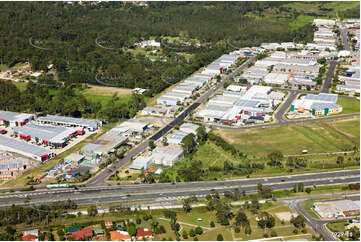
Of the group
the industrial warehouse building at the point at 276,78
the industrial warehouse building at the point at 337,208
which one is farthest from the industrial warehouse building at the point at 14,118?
the industrial warehouse building at the point at 337,208

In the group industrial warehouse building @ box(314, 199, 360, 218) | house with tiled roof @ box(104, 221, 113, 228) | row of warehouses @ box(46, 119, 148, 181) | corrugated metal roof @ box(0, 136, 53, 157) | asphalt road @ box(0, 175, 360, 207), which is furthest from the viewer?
corrugated metal roof @ box(0, 136, 53, 157)

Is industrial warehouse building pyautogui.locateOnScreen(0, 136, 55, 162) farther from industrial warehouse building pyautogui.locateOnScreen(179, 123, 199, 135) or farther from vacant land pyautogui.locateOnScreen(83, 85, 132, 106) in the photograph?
vacant land pyautogui.locateOnScreen(83, 85, 132, 106)

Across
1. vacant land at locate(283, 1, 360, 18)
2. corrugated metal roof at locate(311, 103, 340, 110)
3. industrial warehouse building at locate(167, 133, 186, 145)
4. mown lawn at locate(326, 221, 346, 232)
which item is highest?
vacant land at locate(283, 1, 360, 18)

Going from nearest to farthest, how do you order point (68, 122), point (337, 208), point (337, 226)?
1. point (337, 226)
2. point (337, 208)
3. point (68, 122)

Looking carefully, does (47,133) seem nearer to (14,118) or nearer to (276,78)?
(14,118)

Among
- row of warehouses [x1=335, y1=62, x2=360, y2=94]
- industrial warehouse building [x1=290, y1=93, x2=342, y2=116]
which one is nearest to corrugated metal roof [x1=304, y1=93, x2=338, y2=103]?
industrial warehouse building [x1=290, y1=93, x2=342, y2=116]

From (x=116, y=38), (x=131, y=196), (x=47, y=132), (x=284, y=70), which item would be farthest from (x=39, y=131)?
(x=116, y=38)

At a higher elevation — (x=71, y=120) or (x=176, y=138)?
(x=176, y=138)

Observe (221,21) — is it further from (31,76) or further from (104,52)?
(31,76)
